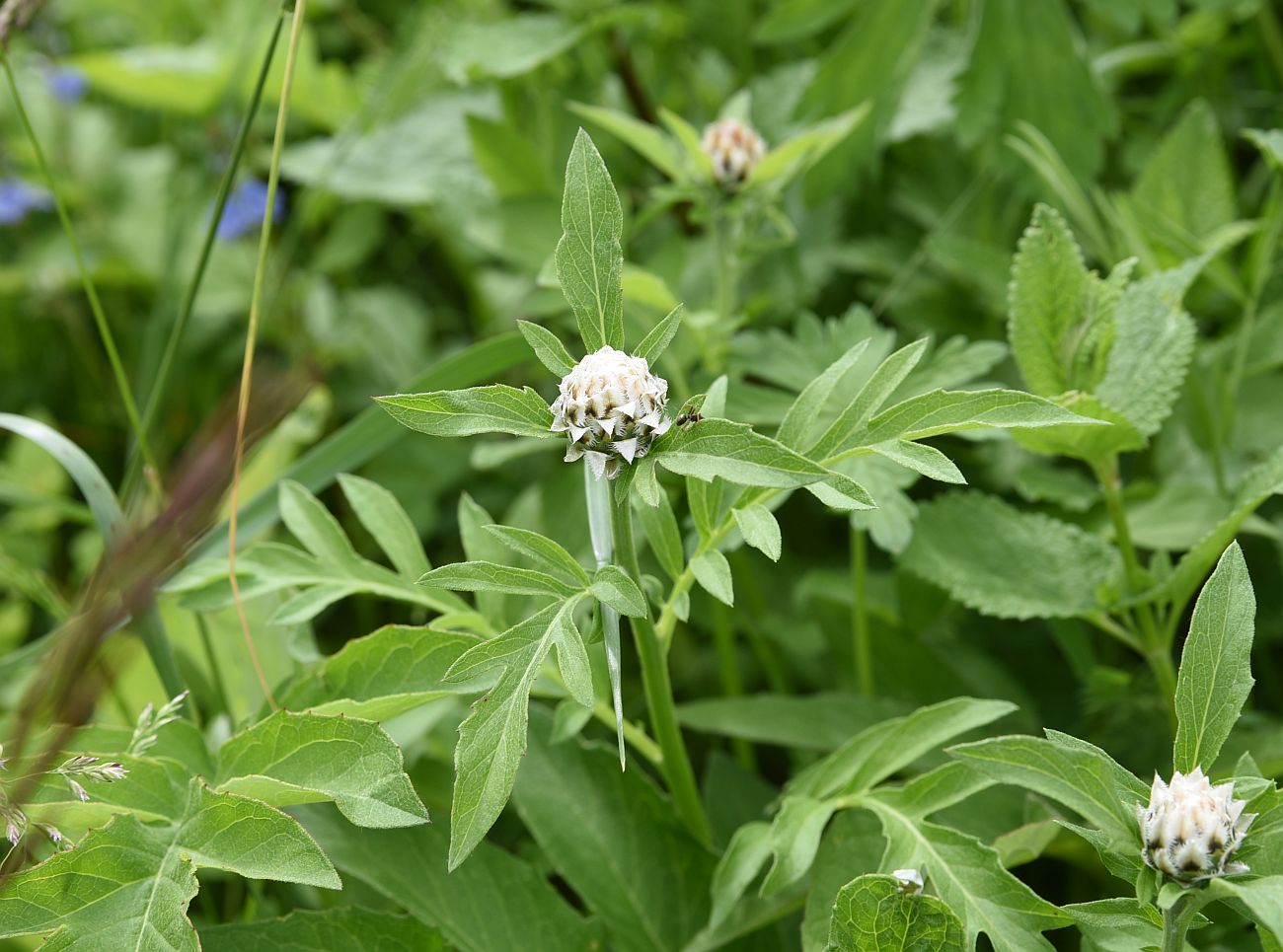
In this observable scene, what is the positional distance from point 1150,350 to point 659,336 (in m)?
0.42

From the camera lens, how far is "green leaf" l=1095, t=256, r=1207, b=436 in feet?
2.78

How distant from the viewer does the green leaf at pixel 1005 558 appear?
872 mm

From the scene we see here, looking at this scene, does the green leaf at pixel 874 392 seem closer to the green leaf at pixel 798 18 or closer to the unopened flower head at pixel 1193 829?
the unopened flower head at pixel 1193 829

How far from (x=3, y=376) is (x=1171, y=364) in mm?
1569

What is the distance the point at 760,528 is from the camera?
64 cm

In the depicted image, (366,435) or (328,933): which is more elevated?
(366,435)

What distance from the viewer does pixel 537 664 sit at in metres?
0.62

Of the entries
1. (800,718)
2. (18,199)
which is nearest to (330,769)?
(800,718)

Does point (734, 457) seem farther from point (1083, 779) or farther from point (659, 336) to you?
point (1083, 779)

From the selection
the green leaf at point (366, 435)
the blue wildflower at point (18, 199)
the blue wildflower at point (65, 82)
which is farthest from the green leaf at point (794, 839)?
the blue wildflower at point (65, 82)

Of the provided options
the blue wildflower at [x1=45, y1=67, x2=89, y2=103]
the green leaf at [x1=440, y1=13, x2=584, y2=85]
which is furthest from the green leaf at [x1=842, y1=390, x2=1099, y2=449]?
the blue wildflower at [x1=45, y1=67, x2=89, y2=103]

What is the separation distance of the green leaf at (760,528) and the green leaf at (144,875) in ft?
0.90

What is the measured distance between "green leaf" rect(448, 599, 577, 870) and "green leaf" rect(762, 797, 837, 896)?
0.20 meters

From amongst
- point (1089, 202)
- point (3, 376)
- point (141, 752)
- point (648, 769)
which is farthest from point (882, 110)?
point (3, 376)
